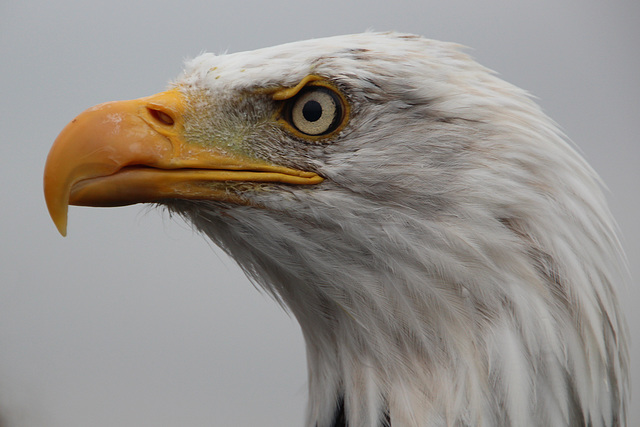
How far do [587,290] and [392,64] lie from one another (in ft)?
1.53

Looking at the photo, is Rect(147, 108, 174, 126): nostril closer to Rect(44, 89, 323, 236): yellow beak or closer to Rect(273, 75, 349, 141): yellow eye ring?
Rect(44, 89, 323, 236): yellow beak

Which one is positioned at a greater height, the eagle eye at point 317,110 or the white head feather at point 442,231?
the eagle eye at point 317,110

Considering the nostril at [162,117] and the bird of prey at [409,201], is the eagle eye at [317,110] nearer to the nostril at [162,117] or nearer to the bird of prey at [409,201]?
the bird of prey at [409,201]

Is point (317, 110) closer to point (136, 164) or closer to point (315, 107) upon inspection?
point (315, 107)

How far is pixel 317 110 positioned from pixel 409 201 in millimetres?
202

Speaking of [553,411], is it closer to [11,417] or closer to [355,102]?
[355,102]

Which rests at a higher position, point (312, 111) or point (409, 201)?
point (312, 111)

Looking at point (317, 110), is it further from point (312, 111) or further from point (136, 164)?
point (136, 164)

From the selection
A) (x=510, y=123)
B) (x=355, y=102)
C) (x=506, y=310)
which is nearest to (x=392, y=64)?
(x=355, y=102)

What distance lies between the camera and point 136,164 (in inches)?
32.1

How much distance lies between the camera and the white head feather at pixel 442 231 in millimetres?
803

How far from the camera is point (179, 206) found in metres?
0.90

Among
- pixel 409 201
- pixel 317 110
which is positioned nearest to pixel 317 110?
pixel 317 110

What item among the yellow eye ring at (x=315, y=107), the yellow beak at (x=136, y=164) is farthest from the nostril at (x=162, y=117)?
the yellow eye ring at (x=315, y=107)
